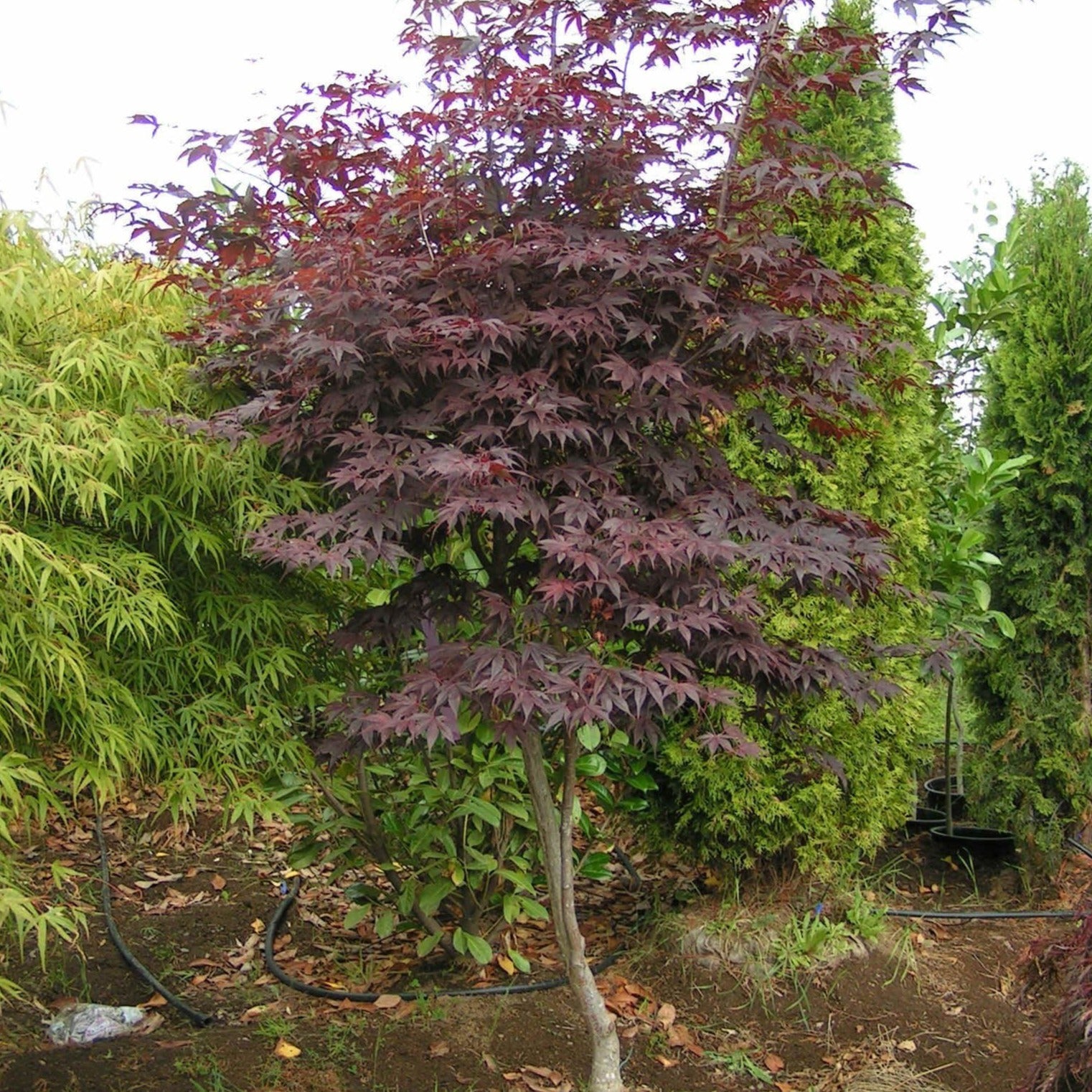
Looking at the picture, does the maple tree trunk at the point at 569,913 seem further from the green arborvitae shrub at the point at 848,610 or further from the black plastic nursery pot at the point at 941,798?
the black plastic nursery pot at the point at 941,798

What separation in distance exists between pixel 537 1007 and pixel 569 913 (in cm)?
74

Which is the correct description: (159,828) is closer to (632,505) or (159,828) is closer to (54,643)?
(54,643)

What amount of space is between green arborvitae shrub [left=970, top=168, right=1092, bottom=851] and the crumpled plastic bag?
3642 millimetres

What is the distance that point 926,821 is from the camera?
18.1 feet

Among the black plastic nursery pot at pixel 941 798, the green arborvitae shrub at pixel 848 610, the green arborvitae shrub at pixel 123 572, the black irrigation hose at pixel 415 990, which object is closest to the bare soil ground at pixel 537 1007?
the black irrigation hose at pixel 415 990

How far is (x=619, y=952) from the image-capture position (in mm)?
4121

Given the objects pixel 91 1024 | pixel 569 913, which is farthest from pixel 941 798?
pixel 91 1024

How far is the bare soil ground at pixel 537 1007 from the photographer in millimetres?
3281

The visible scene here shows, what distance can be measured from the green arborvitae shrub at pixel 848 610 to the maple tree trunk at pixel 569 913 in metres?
0.86

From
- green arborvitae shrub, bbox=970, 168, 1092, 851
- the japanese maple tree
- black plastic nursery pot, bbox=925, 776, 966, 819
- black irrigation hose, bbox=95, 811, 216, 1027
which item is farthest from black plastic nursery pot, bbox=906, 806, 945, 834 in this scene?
black irrigation hose, bbox=95, 811, 216, 1027

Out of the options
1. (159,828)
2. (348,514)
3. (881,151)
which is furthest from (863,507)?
(159,828)

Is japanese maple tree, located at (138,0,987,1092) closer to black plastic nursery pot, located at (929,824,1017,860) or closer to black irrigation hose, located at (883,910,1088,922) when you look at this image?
black irrigation hose, located at (883,910,1088,922)

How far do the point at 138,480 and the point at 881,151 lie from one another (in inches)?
123

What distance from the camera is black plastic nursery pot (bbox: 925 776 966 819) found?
18.3 feet
